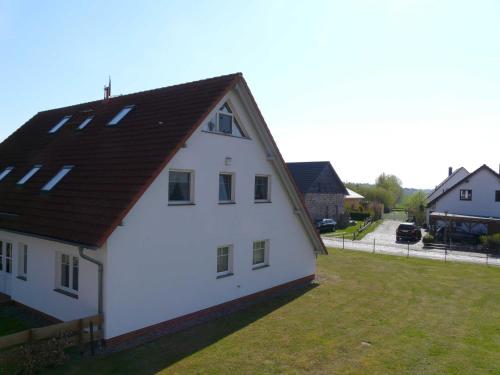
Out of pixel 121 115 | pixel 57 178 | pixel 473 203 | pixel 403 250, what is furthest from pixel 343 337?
pixel 473 203

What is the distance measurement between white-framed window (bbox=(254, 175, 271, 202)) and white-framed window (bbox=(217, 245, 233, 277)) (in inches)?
95.7

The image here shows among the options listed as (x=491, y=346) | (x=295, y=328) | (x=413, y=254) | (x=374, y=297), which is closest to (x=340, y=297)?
(x=374, y=297)

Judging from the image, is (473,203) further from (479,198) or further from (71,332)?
(71,332)

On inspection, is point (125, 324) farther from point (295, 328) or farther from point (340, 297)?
point (340, 297)

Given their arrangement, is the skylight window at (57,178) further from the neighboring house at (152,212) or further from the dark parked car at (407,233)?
the dark parked car at (407,233)

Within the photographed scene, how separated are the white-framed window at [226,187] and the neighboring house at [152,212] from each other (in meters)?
0.05

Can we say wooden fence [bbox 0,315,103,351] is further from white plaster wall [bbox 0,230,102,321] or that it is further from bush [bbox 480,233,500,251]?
bush [bbox 480,233,500,251]

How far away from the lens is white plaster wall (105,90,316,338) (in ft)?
34.1

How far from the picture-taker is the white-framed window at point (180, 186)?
11.8 metres

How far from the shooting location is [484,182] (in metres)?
37.3

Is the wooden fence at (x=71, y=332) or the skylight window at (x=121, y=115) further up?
the skylight window at (x=121, y=115)

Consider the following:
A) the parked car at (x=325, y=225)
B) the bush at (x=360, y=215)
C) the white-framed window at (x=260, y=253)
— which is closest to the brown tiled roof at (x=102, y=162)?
the white-framed window at (x=260, y=253)

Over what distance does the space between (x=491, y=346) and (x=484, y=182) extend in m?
30.8

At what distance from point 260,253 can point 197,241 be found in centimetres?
393
